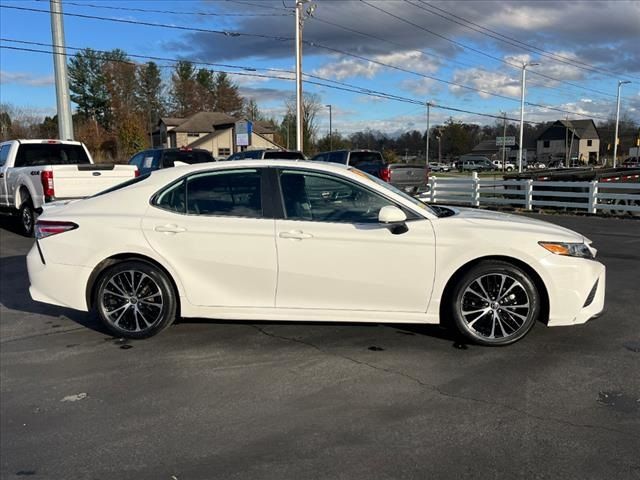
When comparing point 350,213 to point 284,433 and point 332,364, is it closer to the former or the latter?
point 332,364

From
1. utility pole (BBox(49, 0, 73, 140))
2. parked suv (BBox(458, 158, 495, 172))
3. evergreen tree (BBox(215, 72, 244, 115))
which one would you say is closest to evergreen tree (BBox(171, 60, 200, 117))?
evergreen tree (BBox(215, 72, 244, 115))

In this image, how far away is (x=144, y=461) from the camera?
3.12m

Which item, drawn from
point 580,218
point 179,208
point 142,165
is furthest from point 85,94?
point 179,208

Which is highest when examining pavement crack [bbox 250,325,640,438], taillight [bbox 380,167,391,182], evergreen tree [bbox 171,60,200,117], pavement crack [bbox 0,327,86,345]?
evergreen tree [bbox 171,60,200,117]

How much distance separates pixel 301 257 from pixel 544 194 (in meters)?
13.8

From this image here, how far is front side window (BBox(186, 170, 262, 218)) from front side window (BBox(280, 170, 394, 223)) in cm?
26

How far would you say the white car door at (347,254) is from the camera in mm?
4656

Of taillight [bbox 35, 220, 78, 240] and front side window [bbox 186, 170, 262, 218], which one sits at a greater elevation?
front side window [bbox 186, 170, 262, 218]

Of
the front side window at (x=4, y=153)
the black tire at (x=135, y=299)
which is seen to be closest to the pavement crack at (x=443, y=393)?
the black tire at (x=135, y=299)

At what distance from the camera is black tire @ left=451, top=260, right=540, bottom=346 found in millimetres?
4637

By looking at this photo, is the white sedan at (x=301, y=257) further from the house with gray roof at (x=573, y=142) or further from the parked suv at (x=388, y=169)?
the house with gray roof at (x=573, y=142)

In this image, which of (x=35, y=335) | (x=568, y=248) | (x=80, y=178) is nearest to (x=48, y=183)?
(x=80, y=178)

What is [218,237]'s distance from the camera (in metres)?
4.82

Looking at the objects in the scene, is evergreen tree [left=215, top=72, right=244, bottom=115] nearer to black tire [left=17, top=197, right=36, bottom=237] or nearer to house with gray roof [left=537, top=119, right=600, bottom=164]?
house with gray roof [left=537, top=119, right=600, bottom=164]
